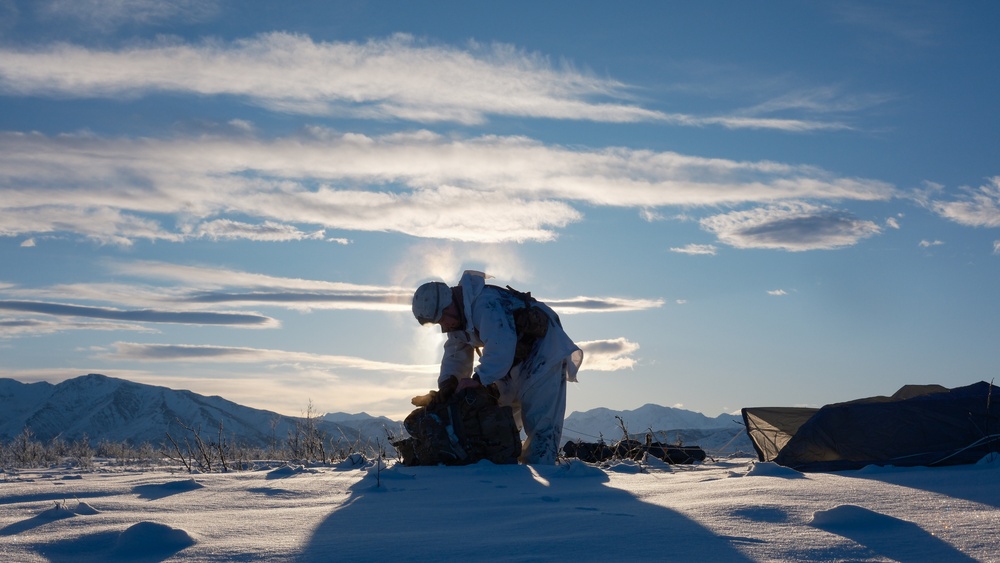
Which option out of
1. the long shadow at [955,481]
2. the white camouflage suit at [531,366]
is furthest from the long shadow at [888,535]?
the white camouflage suit at [531,366]

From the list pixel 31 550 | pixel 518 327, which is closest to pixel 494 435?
pixel 518 327

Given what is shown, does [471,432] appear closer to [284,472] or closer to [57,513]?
[284,472]

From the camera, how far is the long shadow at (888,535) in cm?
214

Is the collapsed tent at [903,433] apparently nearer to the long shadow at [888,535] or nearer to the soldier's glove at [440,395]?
the soldier's glove at [440,395]

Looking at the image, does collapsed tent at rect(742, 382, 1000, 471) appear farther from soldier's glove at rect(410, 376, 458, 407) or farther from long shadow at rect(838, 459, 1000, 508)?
soldier's glove at rect(410, 376, 458, 407)

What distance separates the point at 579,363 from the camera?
6543 millimetres

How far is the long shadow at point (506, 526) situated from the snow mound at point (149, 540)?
390mm

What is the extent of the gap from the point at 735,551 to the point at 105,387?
185 meters

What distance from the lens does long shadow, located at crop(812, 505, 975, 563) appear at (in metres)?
2.14

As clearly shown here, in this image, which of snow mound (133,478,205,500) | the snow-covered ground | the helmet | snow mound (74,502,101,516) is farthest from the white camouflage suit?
snow mound (74,502,101,516)

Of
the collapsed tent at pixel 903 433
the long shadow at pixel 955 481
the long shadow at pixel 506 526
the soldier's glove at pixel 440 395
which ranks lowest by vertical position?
the long shadow at pixel 506 526

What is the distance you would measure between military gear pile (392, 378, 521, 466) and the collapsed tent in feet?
5.97

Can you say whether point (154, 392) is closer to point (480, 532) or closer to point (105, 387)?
point (105, 387)

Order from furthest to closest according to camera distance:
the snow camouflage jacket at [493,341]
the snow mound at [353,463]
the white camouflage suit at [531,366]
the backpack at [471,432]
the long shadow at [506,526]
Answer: the snow mound at [353,463] < the white camouflage suit at [531,366] < the snow camouflage jacket at [493,341] < the backpack at [471,432] < the long shadow at [506,526]
